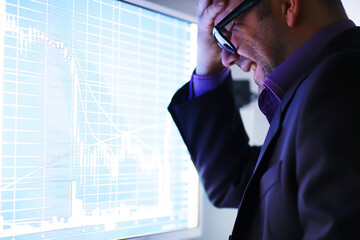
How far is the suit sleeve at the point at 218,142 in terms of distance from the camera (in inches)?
35.9

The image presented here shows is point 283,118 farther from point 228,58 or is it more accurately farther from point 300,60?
point 228,58

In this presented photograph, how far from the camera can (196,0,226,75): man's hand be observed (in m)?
0.81

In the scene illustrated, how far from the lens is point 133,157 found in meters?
0.78

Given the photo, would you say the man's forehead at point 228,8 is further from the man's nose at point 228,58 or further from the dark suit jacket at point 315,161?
the dark suit jacket at point 315,161

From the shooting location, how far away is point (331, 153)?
1.50 ft

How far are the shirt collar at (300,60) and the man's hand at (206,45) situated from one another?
8.5 inches

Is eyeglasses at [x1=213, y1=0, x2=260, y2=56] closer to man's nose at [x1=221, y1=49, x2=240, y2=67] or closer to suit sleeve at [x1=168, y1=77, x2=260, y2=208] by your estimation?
man's nose at [x1=221, y1=49, x2=240, y2=67]

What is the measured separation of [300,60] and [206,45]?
0.99 feet

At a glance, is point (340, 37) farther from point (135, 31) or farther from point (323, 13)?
point (135, 31)

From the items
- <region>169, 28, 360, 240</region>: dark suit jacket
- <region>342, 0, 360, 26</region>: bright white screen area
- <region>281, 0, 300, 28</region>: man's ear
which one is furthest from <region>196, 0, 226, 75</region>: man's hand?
<region>342, 0, 360, 26</region>: bright white screen area

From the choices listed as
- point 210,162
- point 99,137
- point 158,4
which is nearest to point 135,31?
point 158,4

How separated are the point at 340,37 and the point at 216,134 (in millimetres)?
445

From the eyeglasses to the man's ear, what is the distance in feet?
0.18

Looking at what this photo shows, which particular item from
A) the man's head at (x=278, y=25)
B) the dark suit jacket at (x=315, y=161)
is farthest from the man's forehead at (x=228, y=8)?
the dark suit jacket at (x=315, y=161)
